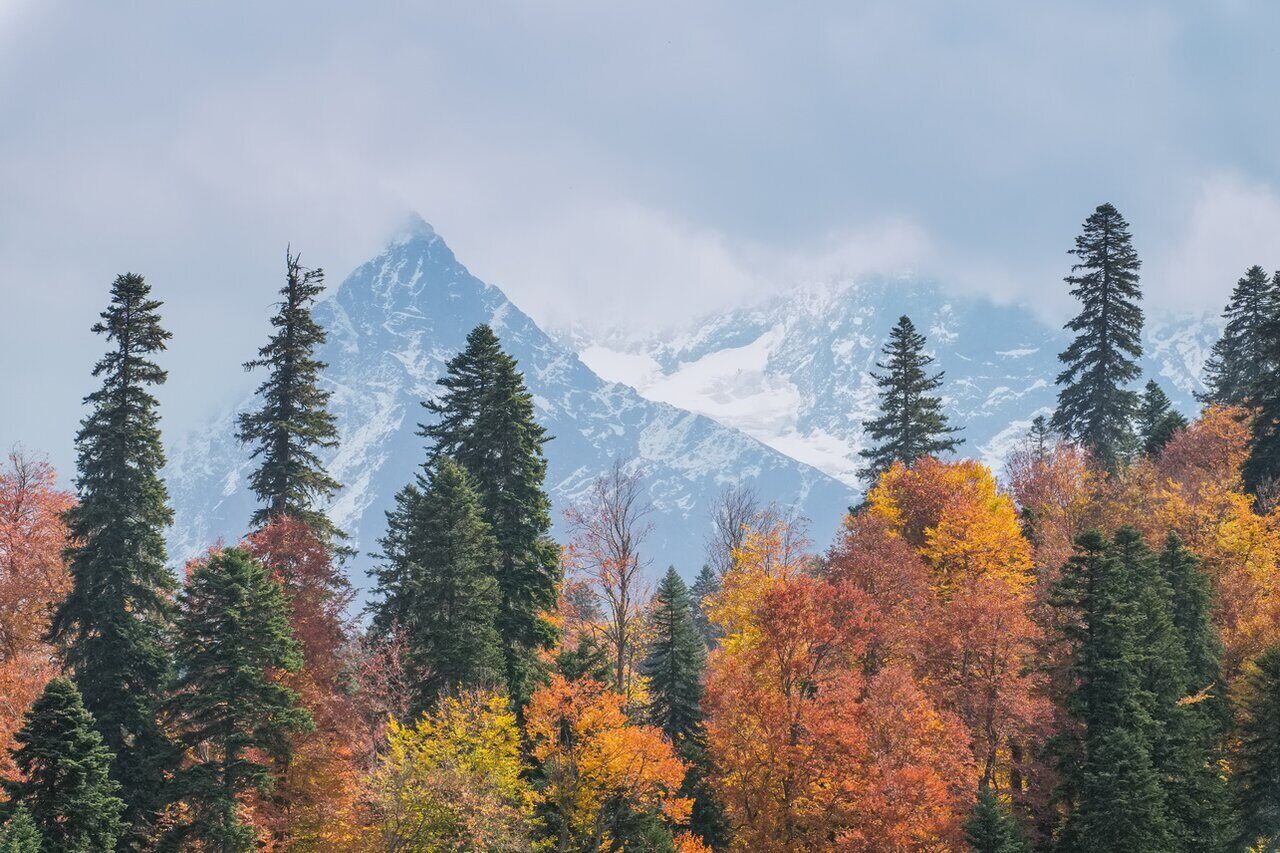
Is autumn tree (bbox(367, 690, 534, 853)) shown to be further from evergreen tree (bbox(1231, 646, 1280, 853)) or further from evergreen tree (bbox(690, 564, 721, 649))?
evergreen tree (bbox(690, 564, 721, 649))

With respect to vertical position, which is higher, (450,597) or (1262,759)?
(450,597)

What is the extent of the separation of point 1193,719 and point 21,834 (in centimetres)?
4365

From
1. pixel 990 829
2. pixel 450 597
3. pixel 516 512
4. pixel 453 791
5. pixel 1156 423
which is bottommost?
pixel 453 791

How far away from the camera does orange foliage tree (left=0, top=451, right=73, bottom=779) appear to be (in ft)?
177

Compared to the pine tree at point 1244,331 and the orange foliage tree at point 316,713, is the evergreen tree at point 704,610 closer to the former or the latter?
the pine tree at point 1244,331

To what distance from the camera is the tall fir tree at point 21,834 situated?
119 feet

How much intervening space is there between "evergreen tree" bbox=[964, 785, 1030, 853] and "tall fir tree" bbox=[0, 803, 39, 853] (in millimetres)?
32243

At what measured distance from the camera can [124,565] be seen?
49875 millimetres

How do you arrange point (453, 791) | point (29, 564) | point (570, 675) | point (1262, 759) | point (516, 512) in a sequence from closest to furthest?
point (453, 791) → point (1262, 759) → point (570, 675) → point (516, 512) → point (29, 564)

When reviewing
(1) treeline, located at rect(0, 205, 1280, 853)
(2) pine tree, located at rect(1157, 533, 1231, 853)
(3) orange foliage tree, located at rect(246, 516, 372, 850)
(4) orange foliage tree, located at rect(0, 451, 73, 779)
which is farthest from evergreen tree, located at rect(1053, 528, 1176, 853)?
(4) orange foliage tree, located at rect(0, 451, 73, 779)

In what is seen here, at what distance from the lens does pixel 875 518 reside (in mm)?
57219

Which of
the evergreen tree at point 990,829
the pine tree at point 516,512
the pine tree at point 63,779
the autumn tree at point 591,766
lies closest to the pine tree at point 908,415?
the pine tree at point 516,512

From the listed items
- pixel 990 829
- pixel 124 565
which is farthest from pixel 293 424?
pixel 990 829

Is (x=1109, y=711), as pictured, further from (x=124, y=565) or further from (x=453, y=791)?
(x=124, y=565)
